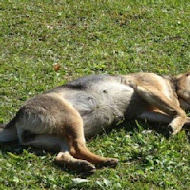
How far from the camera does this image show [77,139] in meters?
6.43

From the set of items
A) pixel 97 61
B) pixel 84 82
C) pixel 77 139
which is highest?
pixel 84 82

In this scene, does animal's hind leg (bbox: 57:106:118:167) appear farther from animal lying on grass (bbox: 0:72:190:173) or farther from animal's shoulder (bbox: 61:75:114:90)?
animal's shoulder (bbox: 61:75:114:90)

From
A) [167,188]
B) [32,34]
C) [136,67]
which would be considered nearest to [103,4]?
[32,34]

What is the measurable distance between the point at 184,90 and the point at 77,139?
8.12 feet

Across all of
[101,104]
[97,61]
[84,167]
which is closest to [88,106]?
[101,104]

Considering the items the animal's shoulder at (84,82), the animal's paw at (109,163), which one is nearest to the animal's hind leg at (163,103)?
the animal's shoulder at (84,82)

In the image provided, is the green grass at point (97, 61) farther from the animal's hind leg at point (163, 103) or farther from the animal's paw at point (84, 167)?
the animal's hind leg at point (163, 103)

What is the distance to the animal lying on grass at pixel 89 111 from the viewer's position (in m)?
6.45

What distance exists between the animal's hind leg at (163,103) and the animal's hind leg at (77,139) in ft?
4.41

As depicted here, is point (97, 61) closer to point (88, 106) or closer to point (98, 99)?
point (98, 99)

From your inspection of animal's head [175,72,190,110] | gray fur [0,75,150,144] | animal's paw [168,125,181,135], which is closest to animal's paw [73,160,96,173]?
gray fur [0,75,150,144]

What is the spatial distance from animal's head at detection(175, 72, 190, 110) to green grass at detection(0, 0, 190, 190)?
0.90 metres

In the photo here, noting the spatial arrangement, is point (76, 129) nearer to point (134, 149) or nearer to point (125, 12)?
point (134, 149)

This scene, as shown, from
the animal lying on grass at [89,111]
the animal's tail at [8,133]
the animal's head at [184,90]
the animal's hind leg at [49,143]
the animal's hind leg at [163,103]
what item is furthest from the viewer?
the animal's head at [184,90]
